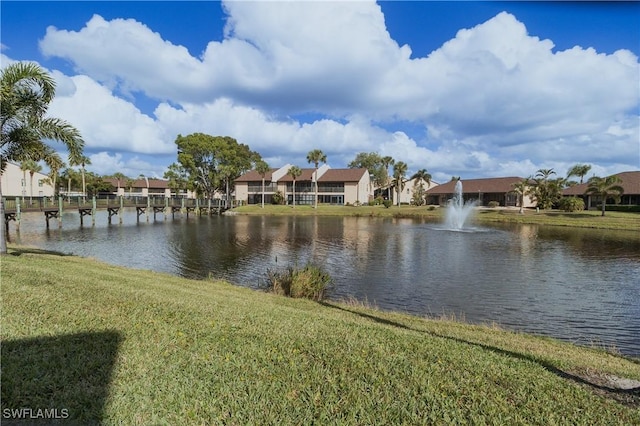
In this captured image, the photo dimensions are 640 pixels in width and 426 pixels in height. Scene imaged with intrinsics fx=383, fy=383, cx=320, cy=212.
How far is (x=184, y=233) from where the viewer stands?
124 ft

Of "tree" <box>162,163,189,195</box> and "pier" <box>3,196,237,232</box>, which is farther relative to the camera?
"tree" <box>162,163,189,195</box>

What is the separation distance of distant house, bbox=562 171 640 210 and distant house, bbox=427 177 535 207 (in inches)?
309

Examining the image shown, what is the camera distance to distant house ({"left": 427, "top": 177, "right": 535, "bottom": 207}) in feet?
A: 246

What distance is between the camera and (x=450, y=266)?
21812 mm

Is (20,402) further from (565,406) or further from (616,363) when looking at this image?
(616,363)

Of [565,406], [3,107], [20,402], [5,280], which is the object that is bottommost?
[565,406]

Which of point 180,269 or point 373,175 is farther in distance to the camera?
point 373,175

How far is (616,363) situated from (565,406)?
379cm

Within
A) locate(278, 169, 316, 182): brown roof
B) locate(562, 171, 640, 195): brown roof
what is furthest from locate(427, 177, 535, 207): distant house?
locate(278, 169, 316, 182): brown roof

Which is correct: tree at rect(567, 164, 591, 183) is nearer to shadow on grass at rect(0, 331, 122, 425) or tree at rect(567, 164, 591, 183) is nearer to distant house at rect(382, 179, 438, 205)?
distant house at rect(382, 179, 438, 205)

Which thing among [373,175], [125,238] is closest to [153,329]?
[125,238]

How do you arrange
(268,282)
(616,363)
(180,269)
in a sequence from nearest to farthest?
1. (616,363)
2. (268,282)
3. (180,269)

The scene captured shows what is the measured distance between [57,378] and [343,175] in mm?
82834

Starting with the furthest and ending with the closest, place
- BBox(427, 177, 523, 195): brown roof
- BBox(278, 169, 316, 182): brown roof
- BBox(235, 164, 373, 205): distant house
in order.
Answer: BBox(278, 169, 316, 182): brown roof, BBox(235, 164, 373, 205): distant house, BBox(427, 177, 523, 195): brown roof
